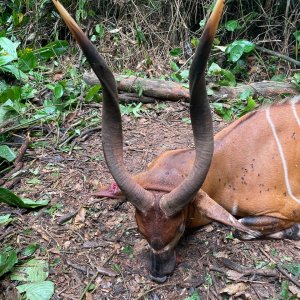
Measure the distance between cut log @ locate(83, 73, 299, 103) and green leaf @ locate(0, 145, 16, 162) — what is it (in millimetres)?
1621

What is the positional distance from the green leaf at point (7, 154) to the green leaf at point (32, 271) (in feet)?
4.54

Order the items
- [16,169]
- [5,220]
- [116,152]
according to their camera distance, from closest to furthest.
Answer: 1. [116,152]
2. [5,220]
3. [16,169]

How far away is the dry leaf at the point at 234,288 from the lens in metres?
3.25

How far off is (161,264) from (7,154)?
7.06 feet

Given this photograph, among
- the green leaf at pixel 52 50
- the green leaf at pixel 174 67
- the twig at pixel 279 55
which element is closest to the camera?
the green leaf at pixel 52 50

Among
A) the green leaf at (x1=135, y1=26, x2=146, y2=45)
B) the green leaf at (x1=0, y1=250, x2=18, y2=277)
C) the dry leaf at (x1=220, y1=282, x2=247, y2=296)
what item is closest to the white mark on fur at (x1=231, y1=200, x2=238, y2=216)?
the dry leaf at (x1=220, y1=282, x2=247, y2=296)

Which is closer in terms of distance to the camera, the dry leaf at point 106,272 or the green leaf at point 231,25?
the dry leaf at point 106,272

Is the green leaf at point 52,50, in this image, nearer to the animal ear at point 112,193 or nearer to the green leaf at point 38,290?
the animal ear at point 112,193

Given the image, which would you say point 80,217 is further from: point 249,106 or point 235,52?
point 235,52

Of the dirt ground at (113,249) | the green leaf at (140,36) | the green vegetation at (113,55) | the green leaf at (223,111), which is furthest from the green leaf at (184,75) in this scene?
the dirt ground at (113,249)

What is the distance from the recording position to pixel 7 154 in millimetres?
4680

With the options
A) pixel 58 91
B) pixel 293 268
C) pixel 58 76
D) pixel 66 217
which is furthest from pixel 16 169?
pixel 293 268

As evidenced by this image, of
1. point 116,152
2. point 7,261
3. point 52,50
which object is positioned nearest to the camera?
point 116,152

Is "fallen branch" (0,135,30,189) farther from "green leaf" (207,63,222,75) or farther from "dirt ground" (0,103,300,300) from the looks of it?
"green leaf" (207,63,222,75)
